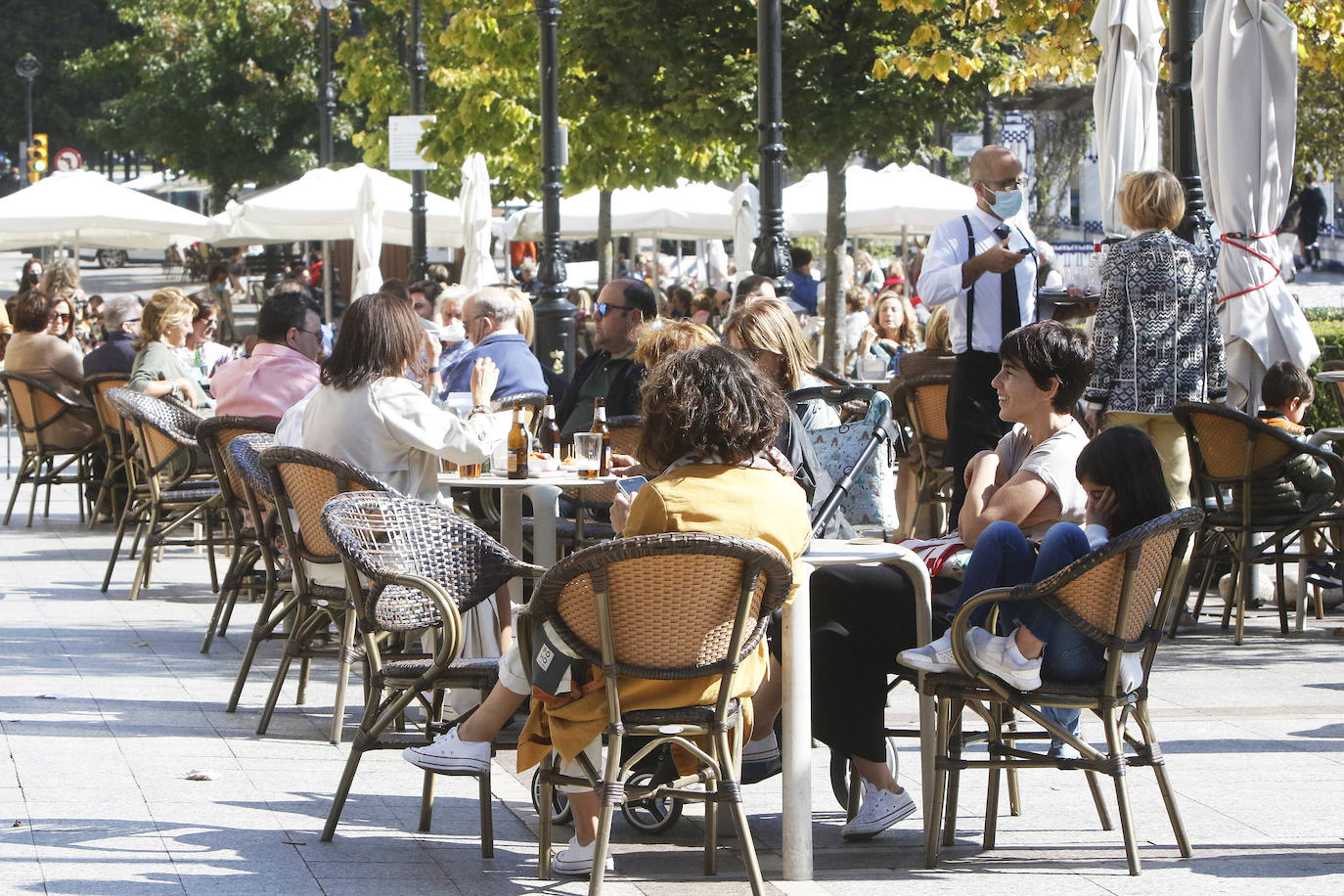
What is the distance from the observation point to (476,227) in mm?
19172

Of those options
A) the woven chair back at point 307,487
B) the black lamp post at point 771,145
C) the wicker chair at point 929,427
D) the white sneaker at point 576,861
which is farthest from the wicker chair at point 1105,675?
the black lamp post at point 771,145

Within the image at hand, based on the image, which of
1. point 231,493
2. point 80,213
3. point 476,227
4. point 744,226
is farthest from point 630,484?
point 80,213

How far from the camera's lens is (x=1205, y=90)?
9.04 metres

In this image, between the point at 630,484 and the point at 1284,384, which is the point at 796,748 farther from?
the point at 1284,384

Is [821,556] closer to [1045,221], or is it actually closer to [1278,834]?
[1278,834]

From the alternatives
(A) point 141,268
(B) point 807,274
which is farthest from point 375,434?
(A) point 141,268

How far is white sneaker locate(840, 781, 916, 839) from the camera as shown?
5312 millimetres

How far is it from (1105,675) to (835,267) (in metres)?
14.2

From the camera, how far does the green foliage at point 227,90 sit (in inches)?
1793

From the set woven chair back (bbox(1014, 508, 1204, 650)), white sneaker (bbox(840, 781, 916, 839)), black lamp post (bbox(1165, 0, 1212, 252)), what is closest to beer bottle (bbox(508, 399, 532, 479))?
white sneaker (bbox(840, 781, 916, 839))

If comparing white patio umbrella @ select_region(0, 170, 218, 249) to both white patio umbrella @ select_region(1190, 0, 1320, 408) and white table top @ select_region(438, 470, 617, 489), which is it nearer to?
white patio umbrella @ select_region(1190, 0, 1320, 408)

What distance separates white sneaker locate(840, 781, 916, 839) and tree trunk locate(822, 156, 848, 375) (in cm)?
1273

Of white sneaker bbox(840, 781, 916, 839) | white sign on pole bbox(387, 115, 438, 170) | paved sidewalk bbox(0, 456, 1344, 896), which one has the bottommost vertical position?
paved sidewalk bbox(0, 456, 1344, 896)

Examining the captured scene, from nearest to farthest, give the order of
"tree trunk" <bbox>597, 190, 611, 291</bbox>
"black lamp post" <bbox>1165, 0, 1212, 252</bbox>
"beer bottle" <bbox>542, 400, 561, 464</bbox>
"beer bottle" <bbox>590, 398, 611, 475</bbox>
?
"beer bottle" <bbox>590, 398, 611, 475</bbox> → "beer bottle" <bbox>542, 400, 561, 464</bbox> → "black lamp post" <bbox>1165, 0, 1212, 252</bbox> → "tree trunk" <bbox>597, 190, 611, 291</bbox>
